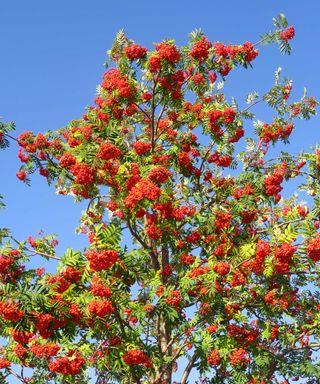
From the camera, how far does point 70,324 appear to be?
413 inches

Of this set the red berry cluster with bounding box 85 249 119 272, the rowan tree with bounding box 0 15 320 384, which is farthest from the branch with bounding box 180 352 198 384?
the red berry cluster with bounding box 85 249 119 272

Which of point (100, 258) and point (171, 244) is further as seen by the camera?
point (171, 244)

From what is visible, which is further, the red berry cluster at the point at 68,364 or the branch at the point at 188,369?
the branch at the point at 188,369

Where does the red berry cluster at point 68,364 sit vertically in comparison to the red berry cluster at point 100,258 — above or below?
below

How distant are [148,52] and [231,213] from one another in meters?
5.24

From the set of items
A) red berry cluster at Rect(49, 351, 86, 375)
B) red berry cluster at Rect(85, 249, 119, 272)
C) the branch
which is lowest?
red berry cluster at Rect(49, 351, 86, 375)

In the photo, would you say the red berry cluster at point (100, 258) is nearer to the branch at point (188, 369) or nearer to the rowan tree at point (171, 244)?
the rowan tree at point (171, 244)

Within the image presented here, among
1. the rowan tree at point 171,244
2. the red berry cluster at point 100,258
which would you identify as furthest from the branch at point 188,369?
the red berry cluster at point 100,258

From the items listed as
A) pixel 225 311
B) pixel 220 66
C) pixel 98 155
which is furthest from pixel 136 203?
pixel 220 66

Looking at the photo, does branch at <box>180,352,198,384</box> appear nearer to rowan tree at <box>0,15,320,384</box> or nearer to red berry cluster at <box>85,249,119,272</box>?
rowan tree at <box>0,15,320,384</box>

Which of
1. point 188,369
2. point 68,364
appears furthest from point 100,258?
point 188,369

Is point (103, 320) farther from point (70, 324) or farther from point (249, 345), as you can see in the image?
point (249, 345)

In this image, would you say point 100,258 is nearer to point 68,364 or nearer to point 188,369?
point 68,364

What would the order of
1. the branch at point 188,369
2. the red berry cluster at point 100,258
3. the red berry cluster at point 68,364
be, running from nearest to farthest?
the red berry cluster at point 100,258
the red berry cluster at point 68,364
the branch at point 188,369
